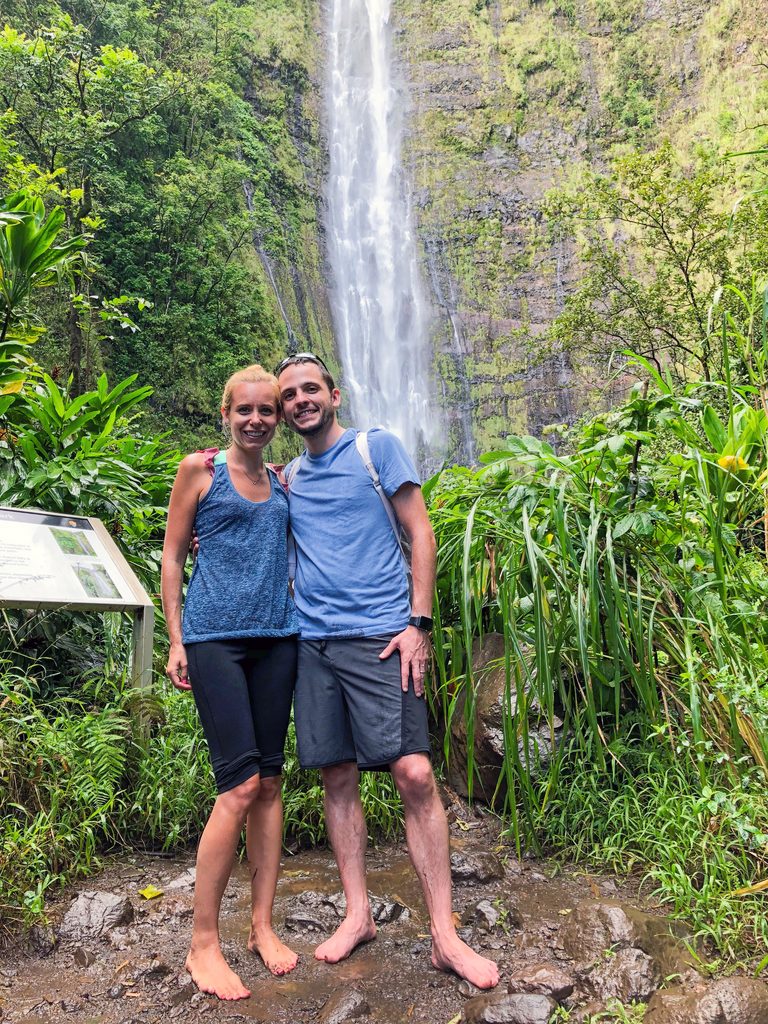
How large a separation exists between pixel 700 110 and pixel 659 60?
2.98 m

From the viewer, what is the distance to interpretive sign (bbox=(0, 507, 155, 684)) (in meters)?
2.47

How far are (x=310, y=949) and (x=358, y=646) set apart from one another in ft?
2.61

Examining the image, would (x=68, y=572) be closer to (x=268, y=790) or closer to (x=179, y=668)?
(x=179, y=668)

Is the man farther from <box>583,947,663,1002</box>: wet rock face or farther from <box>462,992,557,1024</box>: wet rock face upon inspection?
<box>583,947,663,1002</box>: wet rock face

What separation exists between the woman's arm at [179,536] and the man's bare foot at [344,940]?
2.36ft

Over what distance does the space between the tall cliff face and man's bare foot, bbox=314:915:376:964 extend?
19782 mm

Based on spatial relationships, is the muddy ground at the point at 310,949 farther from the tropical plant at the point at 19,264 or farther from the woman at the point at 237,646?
the tropical plant at the point at 19,264

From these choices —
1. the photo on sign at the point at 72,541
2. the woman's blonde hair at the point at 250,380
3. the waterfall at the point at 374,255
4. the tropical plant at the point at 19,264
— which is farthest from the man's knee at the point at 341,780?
the waterfall at the point at 374,255

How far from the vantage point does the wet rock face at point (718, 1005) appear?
56.1 inches

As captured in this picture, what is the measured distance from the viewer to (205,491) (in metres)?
1.92

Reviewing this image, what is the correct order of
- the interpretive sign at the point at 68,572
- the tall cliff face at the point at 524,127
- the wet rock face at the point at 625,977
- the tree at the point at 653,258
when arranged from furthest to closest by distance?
the tall cliff face at the point at 524,127 < the tree at the point at 653,258 < the interpretive sign at the point at 68,572 < the wet rock face at the point at 625,977

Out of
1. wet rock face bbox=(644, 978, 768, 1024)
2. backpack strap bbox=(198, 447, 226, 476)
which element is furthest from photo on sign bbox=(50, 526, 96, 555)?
wet rock face bbox=(644, 978, 768, 1024)

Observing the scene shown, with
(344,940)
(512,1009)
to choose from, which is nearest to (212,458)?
(344,940)

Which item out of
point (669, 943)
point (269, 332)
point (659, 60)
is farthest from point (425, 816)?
point (659, 60)
